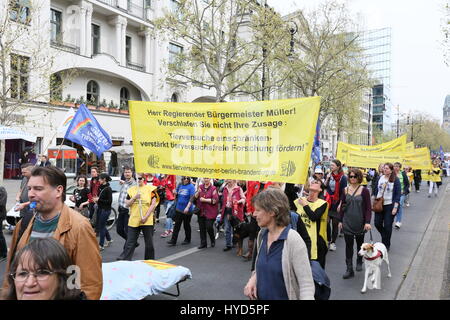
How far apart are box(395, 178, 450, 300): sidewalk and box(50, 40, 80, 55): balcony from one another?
2288 centimetres

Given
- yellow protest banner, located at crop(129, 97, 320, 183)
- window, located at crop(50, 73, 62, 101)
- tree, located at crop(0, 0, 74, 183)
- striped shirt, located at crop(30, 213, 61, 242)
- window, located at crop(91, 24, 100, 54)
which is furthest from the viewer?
window, located at crop(91, 24, 100, 54)

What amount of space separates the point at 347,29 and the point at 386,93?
9518cm

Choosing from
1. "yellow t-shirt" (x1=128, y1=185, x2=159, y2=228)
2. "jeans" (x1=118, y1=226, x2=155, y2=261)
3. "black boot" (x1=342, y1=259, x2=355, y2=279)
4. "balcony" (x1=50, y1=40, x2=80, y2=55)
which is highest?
"balcony" (x1=50, y1=40, x2=80, y2=55)

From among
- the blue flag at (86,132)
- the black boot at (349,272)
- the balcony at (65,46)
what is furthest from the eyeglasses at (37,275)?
the balcony at (65,46)

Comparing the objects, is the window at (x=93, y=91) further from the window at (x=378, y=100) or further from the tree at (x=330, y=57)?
the window at (x=378, y=100)

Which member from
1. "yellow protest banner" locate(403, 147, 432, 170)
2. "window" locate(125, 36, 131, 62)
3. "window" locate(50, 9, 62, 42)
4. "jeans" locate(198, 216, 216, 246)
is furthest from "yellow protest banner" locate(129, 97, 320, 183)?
"window" locate(125, 36, 131, 62)

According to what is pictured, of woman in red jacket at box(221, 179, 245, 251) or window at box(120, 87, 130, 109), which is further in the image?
window at box(120, 87, 130, 109)

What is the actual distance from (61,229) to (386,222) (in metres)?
7.06

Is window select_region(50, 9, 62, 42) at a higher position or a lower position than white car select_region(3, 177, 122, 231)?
higher

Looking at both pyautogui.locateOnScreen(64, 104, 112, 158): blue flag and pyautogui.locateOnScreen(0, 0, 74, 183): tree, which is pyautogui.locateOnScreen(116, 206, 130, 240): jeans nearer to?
pyautogui.locateOnScreen(64, 104, 112, 158): blue flag

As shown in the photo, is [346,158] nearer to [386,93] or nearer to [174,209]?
[174,209]

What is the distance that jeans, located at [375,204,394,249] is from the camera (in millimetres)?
7764

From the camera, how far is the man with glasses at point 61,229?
7.77 feet

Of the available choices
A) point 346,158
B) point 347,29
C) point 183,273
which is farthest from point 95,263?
point 347,29
